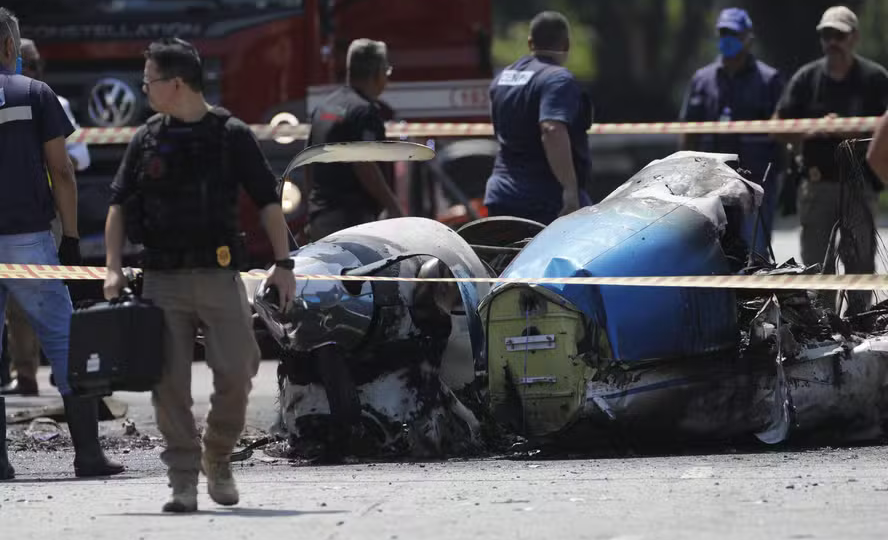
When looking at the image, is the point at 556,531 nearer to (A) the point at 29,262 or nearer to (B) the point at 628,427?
(B) the point at 628,427

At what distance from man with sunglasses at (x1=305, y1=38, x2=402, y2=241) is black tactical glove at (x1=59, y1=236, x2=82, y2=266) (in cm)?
213

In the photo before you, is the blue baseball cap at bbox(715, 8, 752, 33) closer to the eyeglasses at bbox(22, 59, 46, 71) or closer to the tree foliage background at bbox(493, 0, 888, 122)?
the eyeglasses at bbox(22, 59, 46, 71)

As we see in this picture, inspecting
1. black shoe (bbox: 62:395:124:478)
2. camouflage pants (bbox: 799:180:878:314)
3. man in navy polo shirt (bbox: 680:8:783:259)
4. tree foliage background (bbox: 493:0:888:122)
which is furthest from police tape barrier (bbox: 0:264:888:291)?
tree foliage background (bbox: 493:0:888:122)

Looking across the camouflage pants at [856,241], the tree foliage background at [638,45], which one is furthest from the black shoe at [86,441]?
the tree foliage background at [638,45]

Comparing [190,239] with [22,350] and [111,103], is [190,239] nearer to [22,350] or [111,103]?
[22,350]

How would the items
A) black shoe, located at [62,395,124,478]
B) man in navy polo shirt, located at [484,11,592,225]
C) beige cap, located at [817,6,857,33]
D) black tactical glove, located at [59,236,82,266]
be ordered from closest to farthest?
black shoe, located at [62,395,124,478], black tactical glove, located at [59,236,82,266], man in navy polo shirt, located at [484,11,592,225], beige cap, located at [817,6,857,33]

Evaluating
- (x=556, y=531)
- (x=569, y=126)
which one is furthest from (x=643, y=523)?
(x=569, y=126)

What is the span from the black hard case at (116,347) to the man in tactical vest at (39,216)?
4.30 ft

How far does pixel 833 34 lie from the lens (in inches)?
410

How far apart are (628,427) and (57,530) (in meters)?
2.51

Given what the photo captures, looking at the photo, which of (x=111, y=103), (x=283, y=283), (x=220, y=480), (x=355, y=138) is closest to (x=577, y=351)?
(x=283, y=283)

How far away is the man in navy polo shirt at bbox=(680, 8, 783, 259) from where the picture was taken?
11.1m

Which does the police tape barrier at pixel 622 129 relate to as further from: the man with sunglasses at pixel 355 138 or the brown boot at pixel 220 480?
the brown boot at pixel 220 480

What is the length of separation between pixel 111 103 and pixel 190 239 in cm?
676
